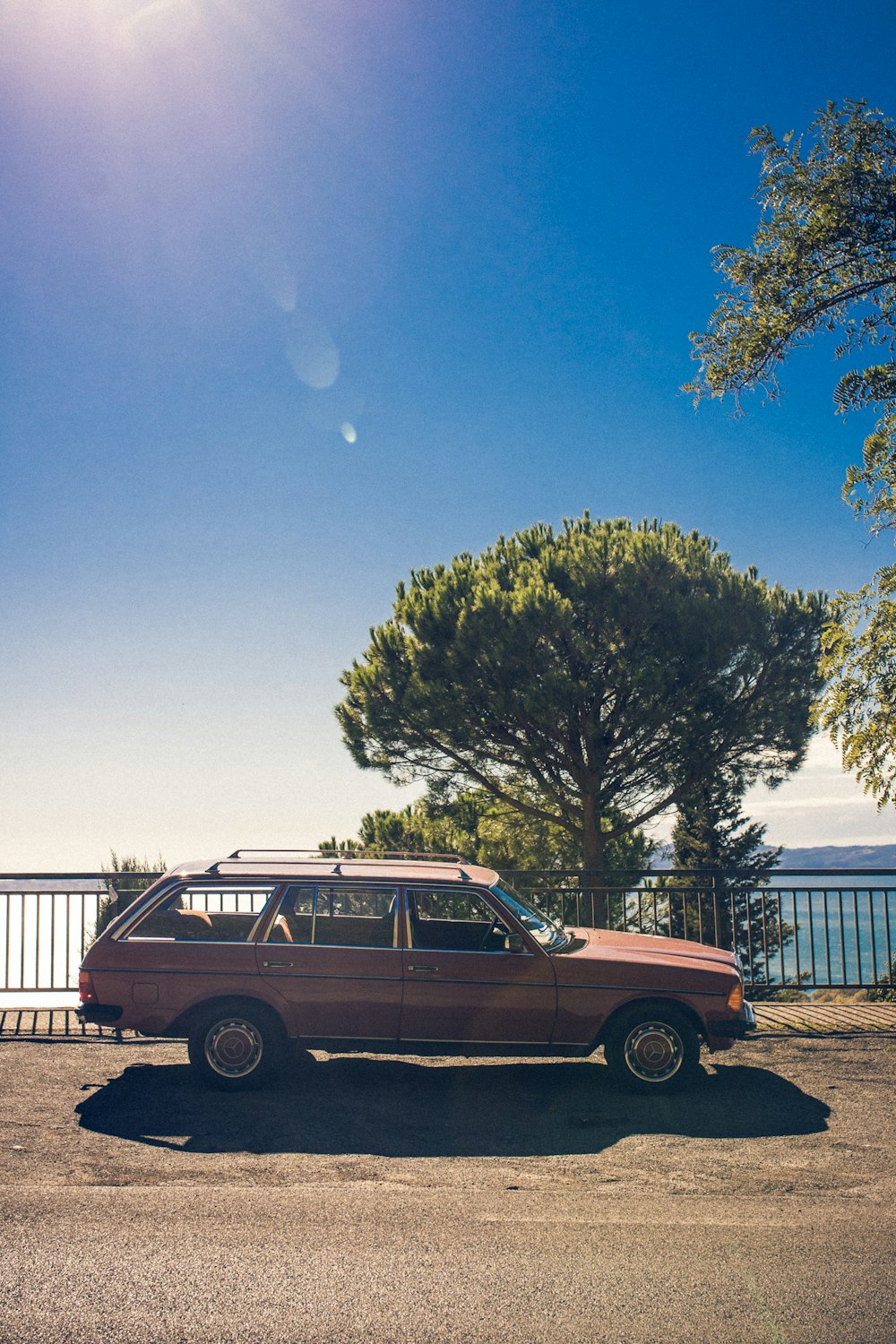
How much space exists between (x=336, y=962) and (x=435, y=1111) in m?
1.29

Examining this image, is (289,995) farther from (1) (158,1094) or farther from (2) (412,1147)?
(2) (412,1147)

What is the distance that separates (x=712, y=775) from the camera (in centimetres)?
2717

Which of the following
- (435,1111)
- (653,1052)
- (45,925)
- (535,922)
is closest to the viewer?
(435,1111)

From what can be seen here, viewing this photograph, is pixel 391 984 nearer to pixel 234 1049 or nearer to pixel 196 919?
pixel 234 1049

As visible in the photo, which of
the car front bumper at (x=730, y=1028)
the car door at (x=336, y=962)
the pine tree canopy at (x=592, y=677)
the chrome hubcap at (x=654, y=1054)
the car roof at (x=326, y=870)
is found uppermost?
the pine tree canopy at (x=592, y=677)

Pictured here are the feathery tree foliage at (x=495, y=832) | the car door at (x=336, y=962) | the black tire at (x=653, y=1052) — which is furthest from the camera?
the feathery tree foliage at (x=495, y=832)

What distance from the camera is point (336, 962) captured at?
24.9 feet

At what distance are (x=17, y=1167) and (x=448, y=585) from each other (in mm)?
22100

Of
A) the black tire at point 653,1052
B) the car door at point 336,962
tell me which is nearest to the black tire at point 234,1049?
the car door at point 336,962

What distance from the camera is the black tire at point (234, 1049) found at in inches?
291

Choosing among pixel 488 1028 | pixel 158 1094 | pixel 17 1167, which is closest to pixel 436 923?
pixel 488 1028

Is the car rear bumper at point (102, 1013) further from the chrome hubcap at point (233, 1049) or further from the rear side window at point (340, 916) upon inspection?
the rear side window at point (340, 916)

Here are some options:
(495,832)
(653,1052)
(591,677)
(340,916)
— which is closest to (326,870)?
(340,916)

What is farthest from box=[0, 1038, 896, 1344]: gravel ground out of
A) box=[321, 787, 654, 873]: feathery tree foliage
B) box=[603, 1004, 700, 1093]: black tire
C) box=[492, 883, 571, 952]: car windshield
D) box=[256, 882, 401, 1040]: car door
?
box=[321, 787, 654, 873]: feathery tree foliage
